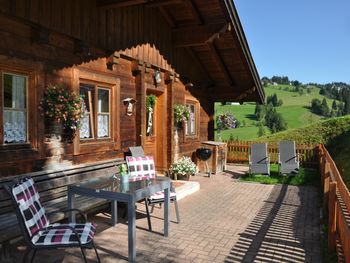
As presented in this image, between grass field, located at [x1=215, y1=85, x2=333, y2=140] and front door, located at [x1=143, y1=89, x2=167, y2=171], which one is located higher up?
grass field, located at [x1=215, y1=85, x2=333, y2=140]

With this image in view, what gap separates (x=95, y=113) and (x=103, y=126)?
374 mm

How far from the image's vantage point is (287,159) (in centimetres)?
1129

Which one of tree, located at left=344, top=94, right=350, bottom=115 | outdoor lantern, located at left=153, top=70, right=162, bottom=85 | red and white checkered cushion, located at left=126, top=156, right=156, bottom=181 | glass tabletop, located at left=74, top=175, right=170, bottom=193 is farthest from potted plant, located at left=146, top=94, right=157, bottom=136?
tree, located at left=344, top=94, right=350, bottom=115

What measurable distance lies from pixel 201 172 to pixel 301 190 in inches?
139

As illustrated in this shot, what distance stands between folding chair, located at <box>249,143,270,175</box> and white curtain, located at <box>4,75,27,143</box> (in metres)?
7.44

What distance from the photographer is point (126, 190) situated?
14.5 ft

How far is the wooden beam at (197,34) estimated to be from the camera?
850 centimetres

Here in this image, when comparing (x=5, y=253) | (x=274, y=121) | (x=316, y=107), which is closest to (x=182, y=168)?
(x=5, y=253)

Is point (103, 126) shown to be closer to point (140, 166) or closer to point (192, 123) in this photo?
point (140, 166)

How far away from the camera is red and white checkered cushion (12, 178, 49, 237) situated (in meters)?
3.45

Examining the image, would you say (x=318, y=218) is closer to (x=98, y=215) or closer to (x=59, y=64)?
(x=98, y=215)

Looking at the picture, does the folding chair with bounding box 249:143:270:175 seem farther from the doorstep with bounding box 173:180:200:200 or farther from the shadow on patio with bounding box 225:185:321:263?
the shadow on patio with bounding box 225:185:321:263

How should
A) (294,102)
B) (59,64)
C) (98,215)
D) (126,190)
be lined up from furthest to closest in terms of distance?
(294,102) < (98,215) < (59,64) < (126,190)

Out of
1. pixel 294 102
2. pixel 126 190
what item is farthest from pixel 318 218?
pixel 294 102
